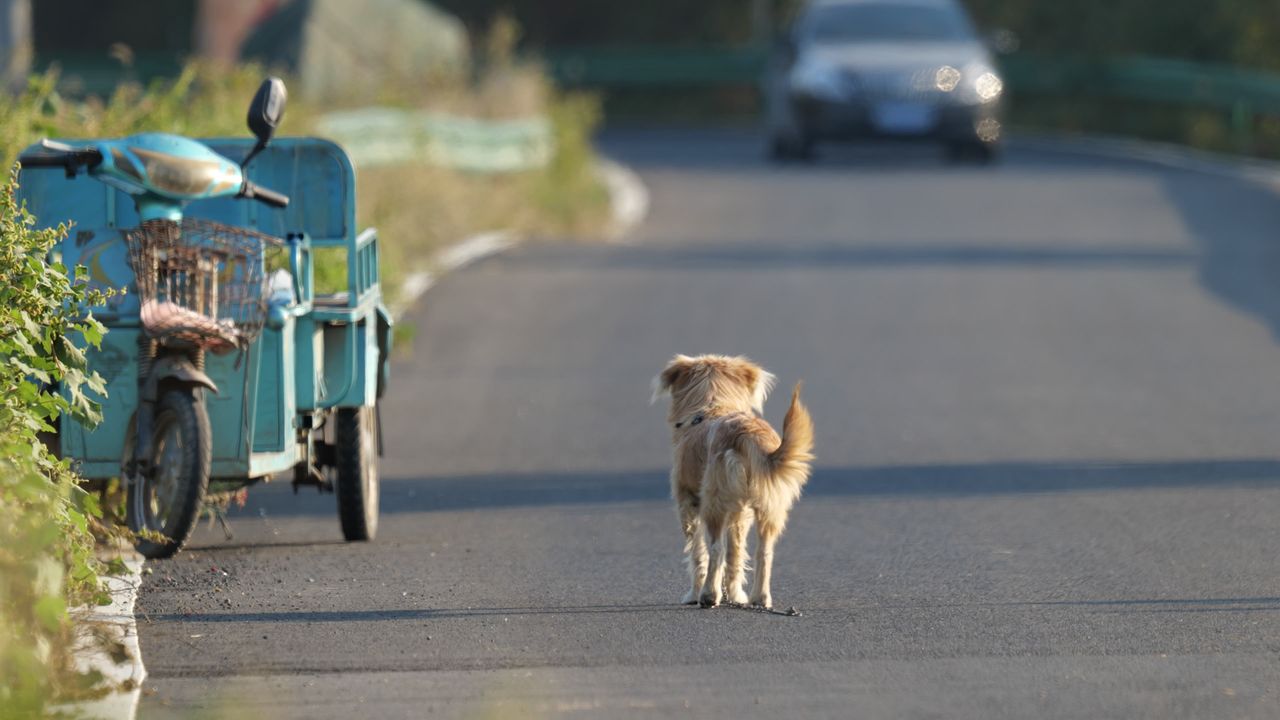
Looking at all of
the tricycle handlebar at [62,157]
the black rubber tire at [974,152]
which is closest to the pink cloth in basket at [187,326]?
the tricycle handlebar at [62,157]

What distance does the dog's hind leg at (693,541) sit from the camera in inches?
291

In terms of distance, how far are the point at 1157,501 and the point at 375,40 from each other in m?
19.6

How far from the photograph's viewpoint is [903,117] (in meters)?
26.4

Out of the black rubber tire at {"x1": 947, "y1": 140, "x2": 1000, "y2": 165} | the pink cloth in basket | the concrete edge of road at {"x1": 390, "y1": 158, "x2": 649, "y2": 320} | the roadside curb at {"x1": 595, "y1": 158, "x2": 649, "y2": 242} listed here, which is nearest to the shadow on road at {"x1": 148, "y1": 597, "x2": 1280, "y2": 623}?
the pink cloth in basket

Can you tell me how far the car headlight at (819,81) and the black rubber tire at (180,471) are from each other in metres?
19.1

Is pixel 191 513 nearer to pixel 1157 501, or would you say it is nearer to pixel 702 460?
pixel 702 460

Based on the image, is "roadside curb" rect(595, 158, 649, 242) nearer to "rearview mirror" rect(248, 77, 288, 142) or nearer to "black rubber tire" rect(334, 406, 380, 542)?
"black rubber tire" rect(334, 406, 380, 542)

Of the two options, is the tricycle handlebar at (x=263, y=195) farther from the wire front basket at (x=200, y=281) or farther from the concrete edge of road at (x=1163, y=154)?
the concrete edge of road at (x=1163, y=154)

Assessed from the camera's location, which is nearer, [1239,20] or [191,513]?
[191,513]

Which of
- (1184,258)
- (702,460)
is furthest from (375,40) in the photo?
(702,460)

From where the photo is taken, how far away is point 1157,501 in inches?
382

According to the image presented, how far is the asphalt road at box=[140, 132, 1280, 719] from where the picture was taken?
639cm

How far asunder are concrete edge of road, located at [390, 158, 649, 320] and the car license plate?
2920mm

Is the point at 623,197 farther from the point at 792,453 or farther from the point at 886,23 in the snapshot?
the point at 792,453
